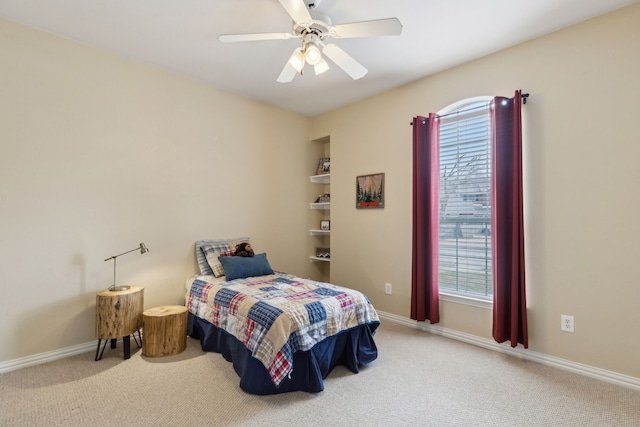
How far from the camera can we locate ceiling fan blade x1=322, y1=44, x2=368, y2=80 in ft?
7.59

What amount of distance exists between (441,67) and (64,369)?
425 cm

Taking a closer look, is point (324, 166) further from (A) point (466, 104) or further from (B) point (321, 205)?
(A) point (466, 104)

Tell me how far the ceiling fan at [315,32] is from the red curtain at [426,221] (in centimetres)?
118

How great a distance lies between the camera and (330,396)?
2115mm

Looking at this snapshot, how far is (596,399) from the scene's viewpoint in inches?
82.0

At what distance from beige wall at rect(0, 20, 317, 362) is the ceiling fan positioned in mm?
1482

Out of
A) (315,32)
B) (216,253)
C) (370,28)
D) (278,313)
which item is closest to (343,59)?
(315,32)

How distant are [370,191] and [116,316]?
2.87m

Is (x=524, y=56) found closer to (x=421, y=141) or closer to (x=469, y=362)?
(x=421, y=141)

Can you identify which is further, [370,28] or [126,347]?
[126,347]

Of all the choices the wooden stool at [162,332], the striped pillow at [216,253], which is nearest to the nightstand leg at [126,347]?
the wooden stool at [162,332]

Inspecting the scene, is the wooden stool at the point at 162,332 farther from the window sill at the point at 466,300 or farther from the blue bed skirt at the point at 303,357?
the window sill at the point at 466,300

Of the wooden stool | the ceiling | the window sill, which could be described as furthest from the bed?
the ceiling

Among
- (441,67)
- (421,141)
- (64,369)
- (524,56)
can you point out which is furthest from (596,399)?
(64,369)
